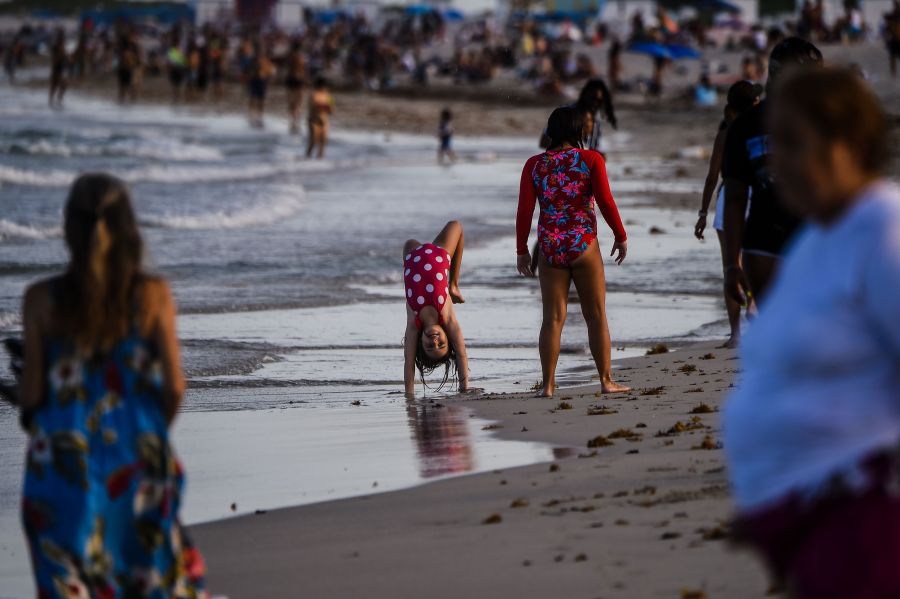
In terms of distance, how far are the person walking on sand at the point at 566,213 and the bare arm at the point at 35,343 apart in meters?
4.30

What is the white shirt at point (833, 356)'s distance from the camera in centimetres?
239

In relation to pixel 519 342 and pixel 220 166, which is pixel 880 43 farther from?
pixel 519 342

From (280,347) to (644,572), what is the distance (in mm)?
6297

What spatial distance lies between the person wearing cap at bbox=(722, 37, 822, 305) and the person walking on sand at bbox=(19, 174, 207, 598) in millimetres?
2768

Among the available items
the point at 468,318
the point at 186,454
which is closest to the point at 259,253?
the point at 468,318

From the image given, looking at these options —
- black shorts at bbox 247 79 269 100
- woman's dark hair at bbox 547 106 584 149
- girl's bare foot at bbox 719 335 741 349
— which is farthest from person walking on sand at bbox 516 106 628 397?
black shorts at bbox 247 79 269 100

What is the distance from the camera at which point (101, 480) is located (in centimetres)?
345

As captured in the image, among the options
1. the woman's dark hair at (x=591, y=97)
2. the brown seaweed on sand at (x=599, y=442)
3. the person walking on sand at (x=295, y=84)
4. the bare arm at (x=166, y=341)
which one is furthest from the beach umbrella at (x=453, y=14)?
the bare arm at (x=166, y=341)

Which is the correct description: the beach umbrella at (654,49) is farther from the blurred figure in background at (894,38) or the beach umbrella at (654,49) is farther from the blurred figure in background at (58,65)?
the blurred figure in background at (58,65)

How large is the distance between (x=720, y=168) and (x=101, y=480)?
476 centimetres

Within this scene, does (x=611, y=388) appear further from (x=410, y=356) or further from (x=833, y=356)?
(x=833, y=356)

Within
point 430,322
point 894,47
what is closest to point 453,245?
point 430,322

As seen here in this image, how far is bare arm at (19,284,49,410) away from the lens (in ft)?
11.2

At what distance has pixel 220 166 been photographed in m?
30.7
